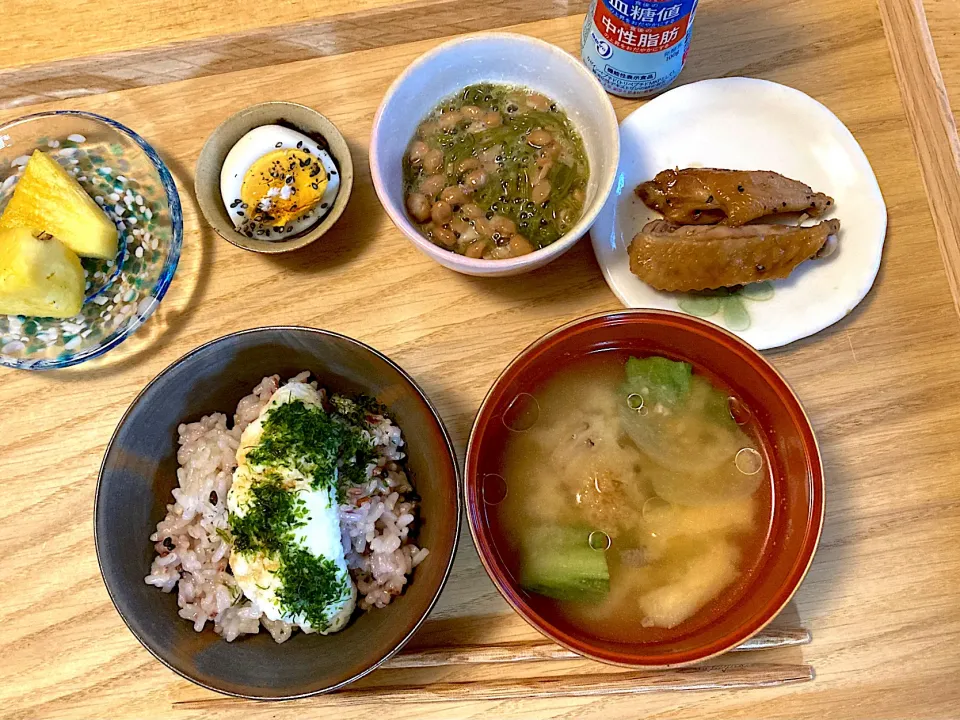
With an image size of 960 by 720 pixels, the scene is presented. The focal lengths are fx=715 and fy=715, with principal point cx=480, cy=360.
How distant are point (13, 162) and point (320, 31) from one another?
0.79 m

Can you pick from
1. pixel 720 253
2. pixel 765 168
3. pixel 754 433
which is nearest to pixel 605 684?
pixel 754 433

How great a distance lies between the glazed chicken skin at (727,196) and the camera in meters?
1.52

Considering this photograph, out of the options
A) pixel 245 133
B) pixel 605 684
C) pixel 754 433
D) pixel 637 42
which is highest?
pixel 637 42

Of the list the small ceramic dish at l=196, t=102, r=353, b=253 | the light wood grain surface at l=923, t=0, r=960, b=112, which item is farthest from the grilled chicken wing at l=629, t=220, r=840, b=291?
the small ceramic dish at l=196, t=102, r=353, b=253

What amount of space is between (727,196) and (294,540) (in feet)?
3.67

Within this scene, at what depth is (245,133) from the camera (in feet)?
5.31

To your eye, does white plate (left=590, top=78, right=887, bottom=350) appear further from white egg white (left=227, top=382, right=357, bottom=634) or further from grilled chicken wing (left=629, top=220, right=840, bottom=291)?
white egg white (left=227, top=382, right=357, bottom=634)

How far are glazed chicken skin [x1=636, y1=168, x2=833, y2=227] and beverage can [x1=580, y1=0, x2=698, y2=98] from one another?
0.23 meters

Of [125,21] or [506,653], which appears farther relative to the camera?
[125,21]

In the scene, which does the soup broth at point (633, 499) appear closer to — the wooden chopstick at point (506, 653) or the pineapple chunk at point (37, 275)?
the wooden chopstick at point (506, 653)

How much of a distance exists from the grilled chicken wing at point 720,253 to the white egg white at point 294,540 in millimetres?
796

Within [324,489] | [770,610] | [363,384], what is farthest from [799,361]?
[324,489]

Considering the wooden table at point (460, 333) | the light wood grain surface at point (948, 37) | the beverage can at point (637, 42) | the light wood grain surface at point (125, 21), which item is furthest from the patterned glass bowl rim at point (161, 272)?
the light wood grain surface at point (948, 37)

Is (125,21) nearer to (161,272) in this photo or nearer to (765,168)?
(161,272)
